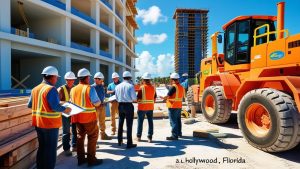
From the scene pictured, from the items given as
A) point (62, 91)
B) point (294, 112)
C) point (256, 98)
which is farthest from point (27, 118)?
point (294, 112)

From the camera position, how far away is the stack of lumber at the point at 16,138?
11.0 ft

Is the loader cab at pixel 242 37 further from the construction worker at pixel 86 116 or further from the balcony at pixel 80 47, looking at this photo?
the balcony at pixel 80 47

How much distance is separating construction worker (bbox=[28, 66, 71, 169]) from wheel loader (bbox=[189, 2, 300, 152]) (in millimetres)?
3966

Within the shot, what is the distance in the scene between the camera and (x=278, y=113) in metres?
4.13

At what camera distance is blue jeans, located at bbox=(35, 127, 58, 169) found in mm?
3432

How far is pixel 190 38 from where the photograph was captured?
93.5ft

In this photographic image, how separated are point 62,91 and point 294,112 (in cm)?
478

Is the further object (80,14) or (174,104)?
(80,14)

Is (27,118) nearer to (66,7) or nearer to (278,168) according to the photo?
(278,168)

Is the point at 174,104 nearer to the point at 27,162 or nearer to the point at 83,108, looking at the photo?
the point at 83,108

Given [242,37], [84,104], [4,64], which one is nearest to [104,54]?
[4,64]

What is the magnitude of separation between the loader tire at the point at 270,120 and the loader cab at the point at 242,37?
5.76 ft

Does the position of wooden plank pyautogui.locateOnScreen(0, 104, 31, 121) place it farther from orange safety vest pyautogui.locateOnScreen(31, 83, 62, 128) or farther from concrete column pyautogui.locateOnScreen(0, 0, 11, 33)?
concrete column pyautogui.locateOnScreen(0, 0, 11, 33)

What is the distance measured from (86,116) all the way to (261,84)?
4214mm
